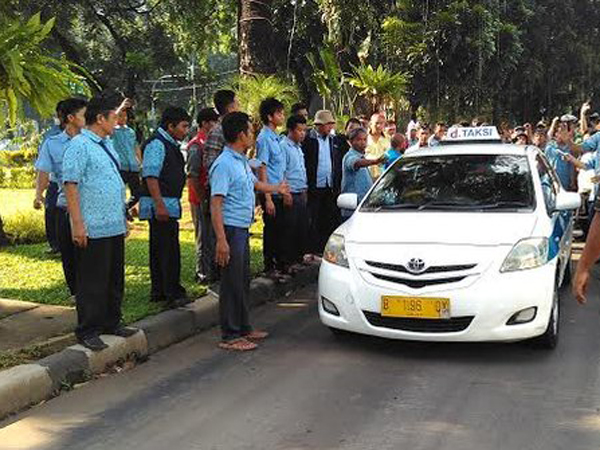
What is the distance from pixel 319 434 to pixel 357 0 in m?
15.2

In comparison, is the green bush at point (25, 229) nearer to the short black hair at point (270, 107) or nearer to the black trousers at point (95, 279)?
the short black hair at point (270, 107)

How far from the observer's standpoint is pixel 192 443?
157 inches

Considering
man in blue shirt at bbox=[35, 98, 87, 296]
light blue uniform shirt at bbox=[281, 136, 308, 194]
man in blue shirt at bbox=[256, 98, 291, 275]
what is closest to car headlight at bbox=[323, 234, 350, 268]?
man in blue shirt at bbox=[256, 98, 291, 275]

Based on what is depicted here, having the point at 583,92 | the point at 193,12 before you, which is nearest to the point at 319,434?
the point at 193,12

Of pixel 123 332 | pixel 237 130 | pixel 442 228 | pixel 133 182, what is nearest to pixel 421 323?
pixel 442 228

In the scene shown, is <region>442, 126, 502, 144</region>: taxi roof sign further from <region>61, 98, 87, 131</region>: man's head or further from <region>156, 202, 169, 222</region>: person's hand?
<region>61, 98, 87, 131</region>: man's head

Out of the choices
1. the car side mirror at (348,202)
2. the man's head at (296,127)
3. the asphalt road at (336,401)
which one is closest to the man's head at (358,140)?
the man's head at (296,127)

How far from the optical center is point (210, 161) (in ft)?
22.6

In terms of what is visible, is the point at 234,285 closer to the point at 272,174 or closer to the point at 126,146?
the point at 272,174

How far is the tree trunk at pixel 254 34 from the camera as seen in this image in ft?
39.1

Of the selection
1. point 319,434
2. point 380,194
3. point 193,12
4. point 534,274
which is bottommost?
point 319,434

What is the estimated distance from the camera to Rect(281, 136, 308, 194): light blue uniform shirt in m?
7.89

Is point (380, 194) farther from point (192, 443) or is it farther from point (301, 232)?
point (192, 443)

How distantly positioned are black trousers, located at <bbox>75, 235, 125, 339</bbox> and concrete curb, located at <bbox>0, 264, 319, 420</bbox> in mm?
169
